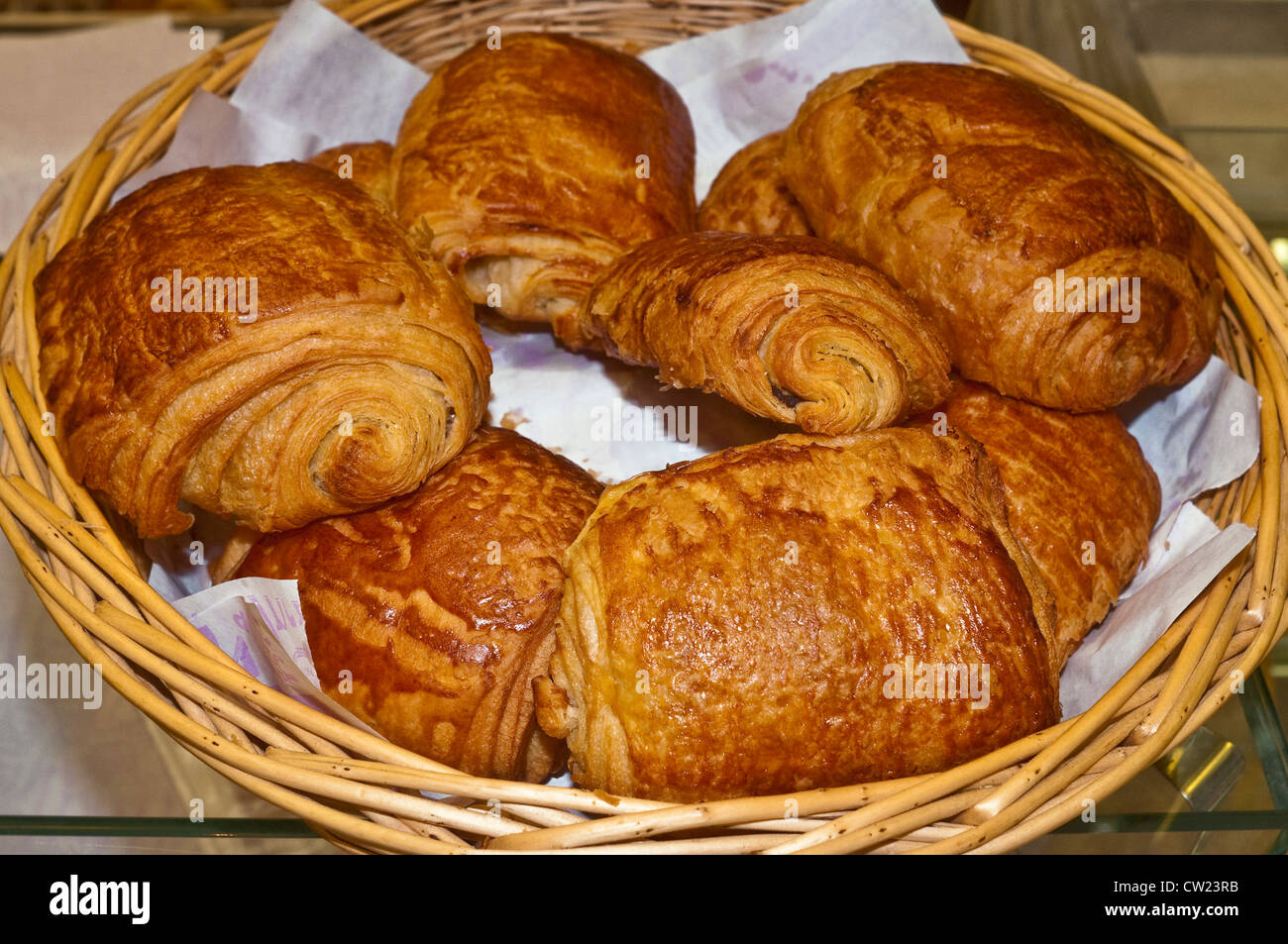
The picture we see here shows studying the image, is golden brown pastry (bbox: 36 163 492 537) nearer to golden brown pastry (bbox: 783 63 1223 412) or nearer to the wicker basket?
the wicker basket

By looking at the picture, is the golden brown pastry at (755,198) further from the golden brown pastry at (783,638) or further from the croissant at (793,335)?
the golden brown pastry at (783,638)

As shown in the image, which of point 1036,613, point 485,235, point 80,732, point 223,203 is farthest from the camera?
point 485,235

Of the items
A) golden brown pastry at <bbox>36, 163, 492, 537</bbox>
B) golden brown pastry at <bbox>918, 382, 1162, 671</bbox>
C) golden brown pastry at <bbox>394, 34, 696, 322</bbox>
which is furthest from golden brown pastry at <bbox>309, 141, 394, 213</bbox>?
golden brown pastry at <bbox>918, 382, 1162, 671</bbox>

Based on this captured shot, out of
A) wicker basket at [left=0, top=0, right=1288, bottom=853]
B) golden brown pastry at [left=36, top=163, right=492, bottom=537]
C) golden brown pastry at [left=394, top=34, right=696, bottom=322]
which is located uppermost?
golden brown pastry at [left=394, top=34, right=696, bottom=322]

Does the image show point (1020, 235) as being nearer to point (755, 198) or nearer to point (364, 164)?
point (755, 198)

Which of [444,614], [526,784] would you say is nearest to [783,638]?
[526,784]
